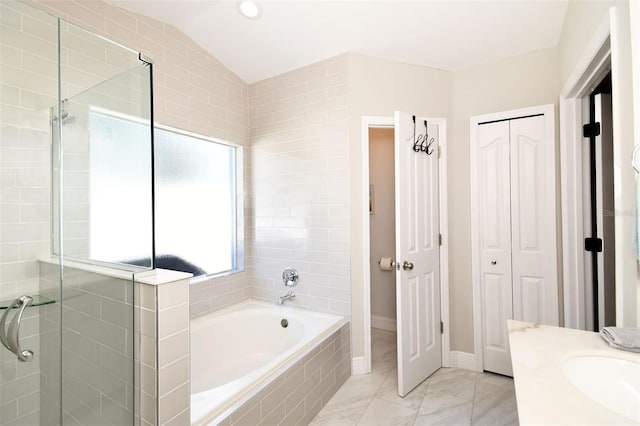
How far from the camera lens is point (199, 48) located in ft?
8.07

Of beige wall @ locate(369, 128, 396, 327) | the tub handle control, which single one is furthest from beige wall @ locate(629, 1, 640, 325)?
beige wall @ locate(369, 128, 396, 327)

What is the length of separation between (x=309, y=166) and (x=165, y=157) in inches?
45.7

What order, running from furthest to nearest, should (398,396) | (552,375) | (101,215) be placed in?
(398,396) < (101,215) < (552,375)

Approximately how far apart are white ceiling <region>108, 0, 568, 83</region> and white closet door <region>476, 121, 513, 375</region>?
0.61 metres

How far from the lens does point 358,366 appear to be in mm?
2402

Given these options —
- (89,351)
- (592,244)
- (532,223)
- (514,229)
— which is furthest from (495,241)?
(89,351)

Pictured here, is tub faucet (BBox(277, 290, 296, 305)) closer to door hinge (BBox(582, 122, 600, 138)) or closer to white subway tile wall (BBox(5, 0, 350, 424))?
white subway tile wall (BBox(5, 0, 350, 424))

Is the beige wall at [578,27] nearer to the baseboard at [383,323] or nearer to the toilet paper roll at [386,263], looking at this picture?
the toilet paper roll at [386,263]

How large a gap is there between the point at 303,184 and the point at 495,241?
1.64 m

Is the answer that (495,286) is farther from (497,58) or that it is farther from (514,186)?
(497,58)

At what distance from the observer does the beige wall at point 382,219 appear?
3.43 metres

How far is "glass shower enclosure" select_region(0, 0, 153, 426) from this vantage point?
117 cm

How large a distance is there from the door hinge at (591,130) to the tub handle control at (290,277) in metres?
2.33

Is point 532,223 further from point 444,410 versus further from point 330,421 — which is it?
point 330,421
